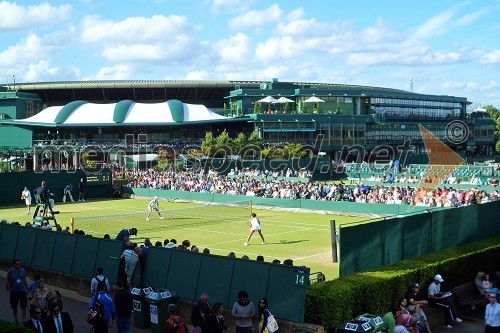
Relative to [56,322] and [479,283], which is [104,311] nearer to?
[56,322]

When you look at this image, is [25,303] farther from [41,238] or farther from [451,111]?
[451,111]

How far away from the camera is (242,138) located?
7750 cm

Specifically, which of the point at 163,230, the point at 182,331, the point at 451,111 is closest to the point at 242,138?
the point at 163,230

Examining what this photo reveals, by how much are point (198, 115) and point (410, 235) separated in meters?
71.3

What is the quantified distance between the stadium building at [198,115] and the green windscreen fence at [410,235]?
58633mm

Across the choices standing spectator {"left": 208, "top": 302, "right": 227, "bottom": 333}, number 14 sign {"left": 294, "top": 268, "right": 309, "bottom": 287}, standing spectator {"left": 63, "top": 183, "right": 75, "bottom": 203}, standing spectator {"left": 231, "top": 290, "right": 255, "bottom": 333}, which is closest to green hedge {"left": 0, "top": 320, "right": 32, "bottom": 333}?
standing spectator {"left": 208, "top": 302, "right": 227, "bottom": 333}

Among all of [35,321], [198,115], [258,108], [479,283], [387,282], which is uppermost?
[258,108]

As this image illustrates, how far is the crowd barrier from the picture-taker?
43.3 ft

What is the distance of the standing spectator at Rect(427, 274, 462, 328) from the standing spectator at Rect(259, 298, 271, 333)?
548 centimetres

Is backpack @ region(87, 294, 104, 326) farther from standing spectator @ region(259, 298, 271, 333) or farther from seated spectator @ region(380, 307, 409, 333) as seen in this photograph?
seated spectator @ region(380, 307, 409, 333)

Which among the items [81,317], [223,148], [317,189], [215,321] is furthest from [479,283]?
[223,148]

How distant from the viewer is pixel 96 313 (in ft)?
40.1

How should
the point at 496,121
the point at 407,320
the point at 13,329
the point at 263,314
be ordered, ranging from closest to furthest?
the point at 13,329
the point at 263,314
the point at 407,320
the point at 496,121

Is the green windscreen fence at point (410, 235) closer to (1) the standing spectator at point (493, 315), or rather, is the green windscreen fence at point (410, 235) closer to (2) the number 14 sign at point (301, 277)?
(2) the number 14 sign at point (301, 277)
